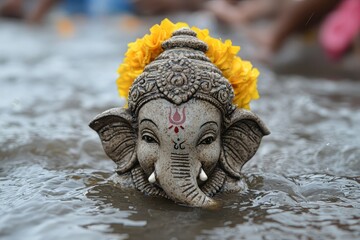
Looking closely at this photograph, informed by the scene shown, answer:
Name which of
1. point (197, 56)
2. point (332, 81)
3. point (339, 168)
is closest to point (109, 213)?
point (197, 56)

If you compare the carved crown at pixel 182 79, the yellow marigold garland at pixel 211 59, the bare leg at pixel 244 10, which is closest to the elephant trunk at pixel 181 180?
the carved crown at pixel 182 79

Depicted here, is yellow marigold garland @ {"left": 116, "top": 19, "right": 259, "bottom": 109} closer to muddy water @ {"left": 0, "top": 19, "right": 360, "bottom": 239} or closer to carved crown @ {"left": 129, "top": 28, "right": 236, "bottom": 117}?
carved crown @ {"left": 129, "top": 28, "right": 236, "bottom": 117}

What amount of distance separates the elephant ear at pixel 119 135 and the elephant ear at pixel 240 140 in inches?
20.3

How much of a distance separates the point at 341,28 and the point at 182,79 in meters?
6.01

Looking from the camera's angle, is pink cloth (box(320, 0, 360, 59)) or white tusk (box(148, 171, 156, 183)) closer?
white tusk (box(148, 171, 156, 183))

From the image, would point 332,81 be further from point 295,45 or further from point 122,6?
point 122,6

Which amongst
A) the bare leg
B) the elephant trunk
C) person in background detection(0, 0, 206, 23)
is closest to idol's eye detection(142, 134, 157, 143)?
the elephant trunk

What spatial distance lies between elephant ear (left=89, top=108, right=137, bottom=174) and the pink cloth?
5830 millimetres

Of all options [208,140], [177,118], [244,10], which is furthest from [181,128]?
[244,10]

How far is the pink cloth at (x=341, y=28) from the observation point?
852 cm

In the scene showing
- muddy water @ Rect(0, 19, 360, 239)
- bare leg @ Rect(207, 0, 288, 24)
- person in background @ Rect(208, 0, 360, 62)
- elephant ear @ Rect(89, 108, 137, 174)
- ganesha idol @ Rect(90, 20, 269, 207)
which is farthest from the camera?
bare leg @ Rect(207, 0, 288, 24)

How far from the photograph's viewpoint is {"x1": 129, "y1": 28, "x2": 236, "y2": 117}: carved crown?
3219 millimetres

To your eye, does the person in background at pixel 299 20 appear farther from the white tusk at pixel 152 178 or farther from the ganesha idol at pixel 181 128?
the white tusk at pixel 152 178

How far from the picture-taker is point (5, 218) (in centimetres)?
314
